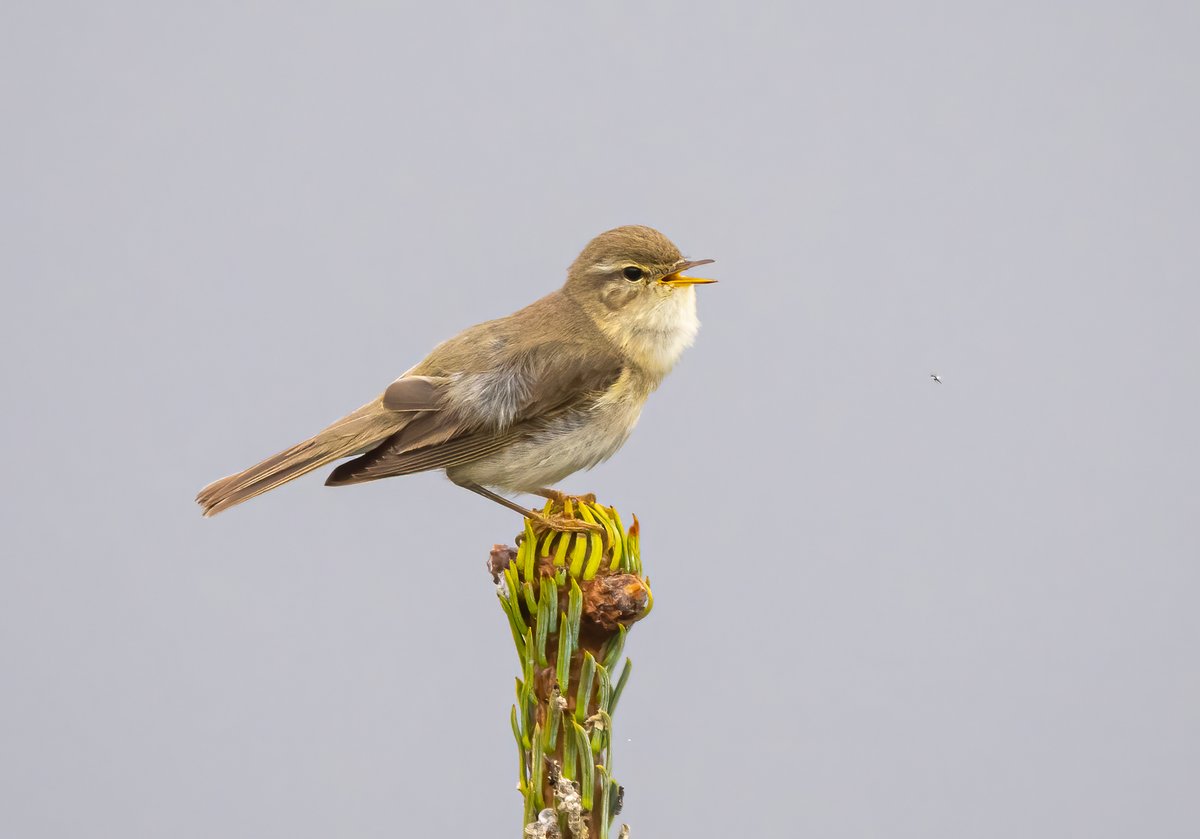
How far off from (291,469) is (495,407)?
76 centimetres

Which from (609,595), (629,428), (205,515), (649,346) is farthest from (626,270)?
(205,515)

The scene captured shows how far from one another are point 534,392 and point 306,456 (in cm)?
86

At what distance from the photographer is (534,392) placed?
14.1 feet

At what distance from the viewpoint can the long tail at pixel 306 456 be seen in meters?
4.07

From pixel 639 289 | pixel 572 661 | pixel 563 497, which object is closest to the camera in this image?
pixel 572 661

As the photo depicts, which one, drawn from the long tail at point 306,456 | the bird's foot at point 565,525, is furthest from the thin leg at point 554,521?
the long tail at point 306,456

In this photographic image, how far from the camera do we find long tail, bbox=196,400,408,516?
13.4 ft

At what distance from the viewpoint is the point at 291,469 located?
4.15 metres

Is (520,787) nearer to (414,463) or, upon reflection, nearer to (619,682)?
(619,682)

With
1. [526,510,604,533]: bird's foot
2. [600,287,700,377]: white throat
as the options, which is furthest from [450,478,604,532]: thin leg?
[600,287,700,377]: white throat

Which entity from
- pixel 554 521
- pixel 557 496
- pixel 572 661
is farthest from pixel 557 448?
pixel 572 661

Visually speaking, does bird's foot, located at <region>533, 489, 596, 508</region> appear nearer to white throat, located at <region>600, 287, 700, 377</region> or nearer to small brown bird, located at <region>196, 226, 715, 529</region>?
small brown bird, located at <region>196, 226, 715, 529</region>

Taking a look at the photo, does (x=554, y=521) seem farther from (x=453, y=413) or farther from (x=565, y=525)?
(x=453, y=413)

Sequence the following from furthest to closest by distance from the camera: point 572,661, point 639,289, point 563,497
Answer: point 639,289
point 563,497
point 572,661
